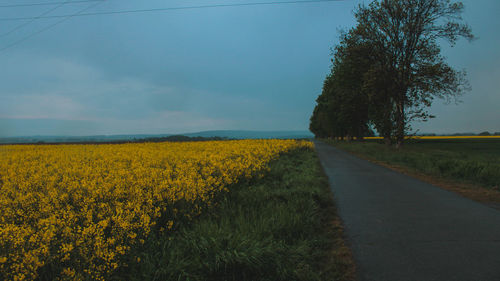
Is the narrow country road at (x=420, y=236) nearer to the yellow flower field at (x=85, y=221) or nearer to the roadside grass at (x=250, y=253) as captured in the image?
the roadside grass at (x=250, y=253)

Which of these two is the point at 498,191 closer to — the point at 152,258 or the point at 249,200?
the point at 249,200

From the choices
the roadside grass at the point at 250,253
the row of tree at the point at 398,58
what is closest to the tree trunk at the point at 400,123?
the row of tree at the point at 398,58

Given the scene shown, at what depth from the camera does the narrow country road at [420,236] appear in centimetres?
324

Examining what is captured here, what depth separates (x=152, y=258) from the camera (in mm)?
3189

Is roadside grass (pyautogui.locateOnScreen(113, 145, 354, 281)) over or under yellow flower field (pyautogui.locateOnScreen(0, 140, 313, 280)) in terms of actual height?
under

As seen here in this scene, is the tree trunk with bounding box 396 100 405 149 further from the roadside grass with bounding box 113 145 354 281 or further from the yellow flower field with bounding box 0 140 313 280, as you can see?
the roadside grass with bounding box 113 145 354 281

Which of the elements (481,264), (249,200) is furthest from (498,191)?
(249,200)

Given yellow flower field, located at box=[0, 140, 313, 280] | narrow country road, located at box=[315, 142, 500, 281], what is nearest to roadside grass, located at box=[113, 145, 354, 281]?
yellow flower field, located at box=[0, 140, 313, 280]

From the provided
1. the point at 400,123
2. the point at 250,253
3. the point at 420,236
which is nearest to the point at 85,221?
the point at 250,253

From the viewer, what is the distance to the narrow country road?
3.24m

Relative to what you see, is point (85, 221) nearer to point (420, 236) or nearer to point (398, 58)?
point (420, 236)

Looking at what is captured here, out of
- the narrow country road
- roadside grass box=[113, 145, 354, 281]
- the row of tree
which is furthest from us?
the row of tree

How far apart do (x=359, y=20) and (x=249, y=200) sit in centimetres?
2494

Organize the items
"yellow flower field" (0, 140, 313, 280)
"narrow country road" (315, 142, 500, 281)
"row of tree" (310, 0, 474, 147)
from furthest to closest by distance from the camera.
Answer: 1. "row of tree" (310, 0, 474, 147)
2. "narrow country road" (315, 142, 500, 281)
3. "yellow flower field" (0, 140, 313, 280)
